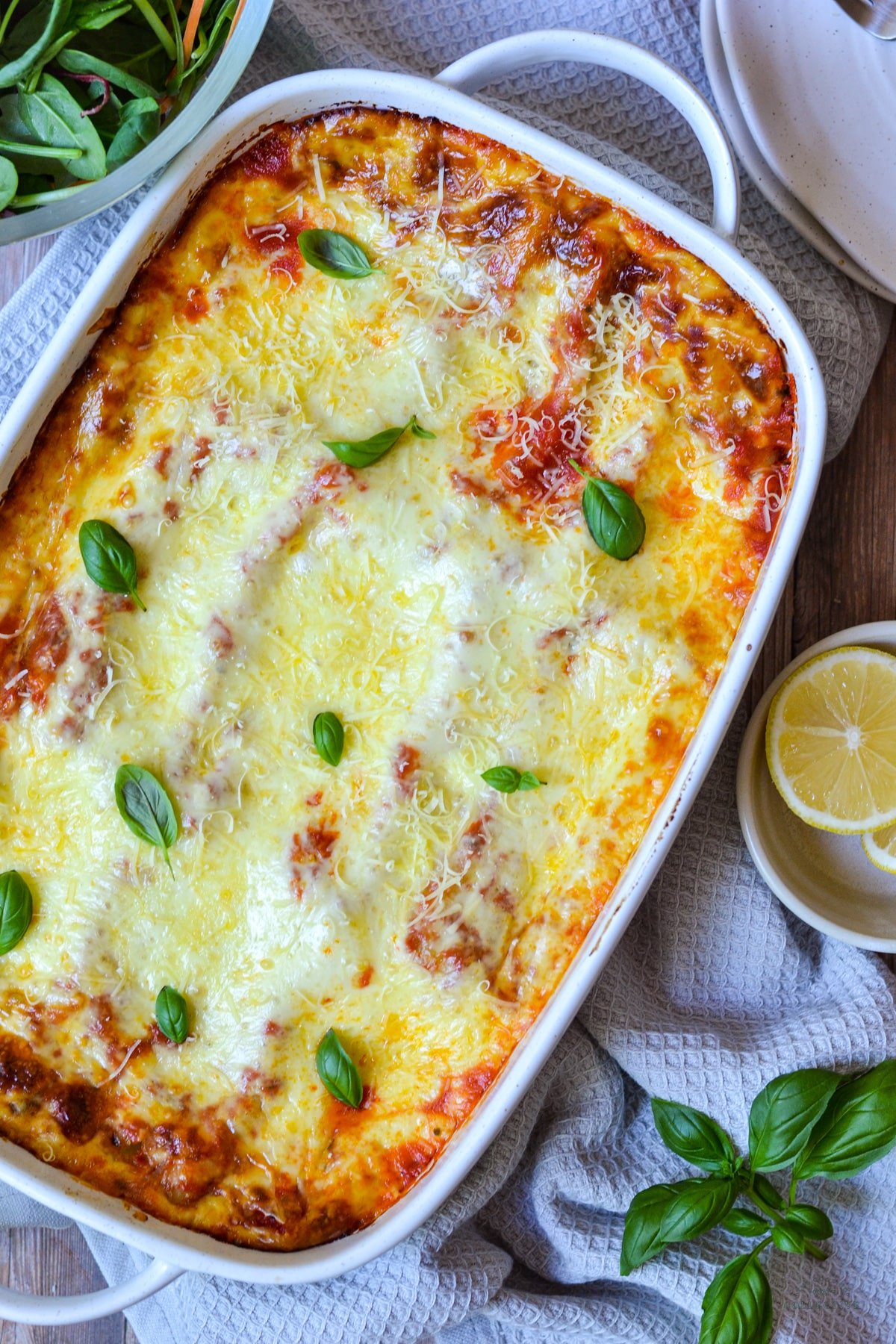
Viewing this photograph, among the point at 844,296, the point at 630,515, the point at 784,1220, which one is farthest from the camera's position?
the point at 844,296

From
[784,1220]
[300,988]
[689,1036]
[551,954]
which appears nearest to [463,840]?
[551,954]

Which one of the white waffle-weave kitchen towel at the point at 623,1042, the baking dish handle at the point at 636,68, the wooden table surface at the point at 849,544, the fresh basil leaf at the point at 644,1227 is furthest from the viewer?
the wooden table surface at the point at 849,544

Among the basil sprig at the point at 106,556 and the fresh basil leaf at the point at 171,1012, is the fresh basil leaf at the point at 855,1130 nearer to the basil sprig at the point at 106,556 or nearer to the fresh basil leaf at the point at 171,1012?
the fresh basil leaf at the point at 171,1012

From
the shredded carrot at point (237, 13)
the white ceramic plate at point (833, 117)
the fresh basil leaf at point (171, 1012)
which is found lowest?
the fresh basil leaf at point (171, 1012)

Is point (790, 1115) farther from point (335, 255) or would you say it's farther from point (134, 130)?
point (134, 130)

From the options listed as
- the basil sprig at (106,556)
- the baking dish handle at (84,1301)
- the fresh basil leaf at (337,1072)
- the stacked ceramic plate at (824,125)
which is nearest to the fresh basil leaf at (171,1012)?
the fresh basil leaf at (337,1072)

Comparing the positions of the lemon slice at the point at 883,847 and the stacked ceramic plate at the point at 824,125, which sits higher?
the stacked ceramic plate at the point at 824,125

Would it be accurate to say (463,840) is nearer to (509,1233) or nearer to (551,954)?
(551,954)

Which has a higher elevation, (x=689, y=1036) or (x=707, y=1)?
(x=707, y=1)

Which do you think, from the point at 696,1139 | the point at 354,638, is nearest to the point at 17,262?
the point at 354,638
